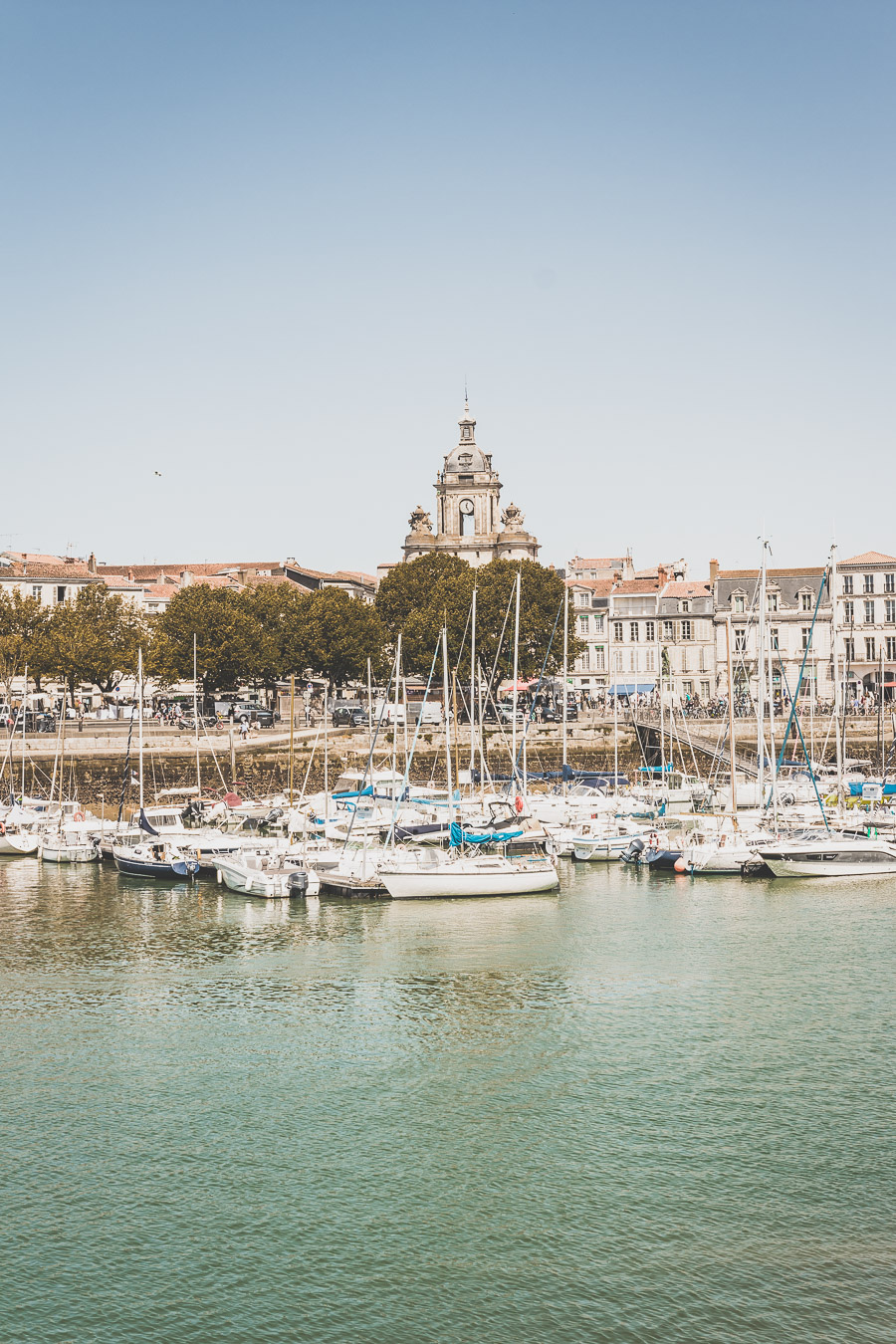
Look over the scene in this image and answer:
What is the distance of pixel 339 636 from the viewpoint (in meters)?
93.6

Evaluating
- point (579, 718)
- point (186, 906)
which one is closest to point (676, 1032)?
point (186, 906)

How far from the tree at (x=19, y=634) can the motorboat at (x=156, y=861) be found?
120 feet

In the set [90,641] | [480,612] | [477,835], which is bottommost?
[477,835]

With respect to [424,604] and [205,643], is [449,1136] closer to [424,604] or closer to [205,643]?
[205,643]

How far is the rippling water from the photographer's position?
1681cm

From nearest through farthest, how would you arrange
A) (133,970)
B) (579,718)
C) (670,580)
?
(133,970) < (579,718) < (670,580)

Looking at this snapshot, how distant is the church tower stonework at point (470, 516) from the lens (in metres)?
120

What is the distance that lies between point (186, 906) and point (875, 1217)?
26.8 metres

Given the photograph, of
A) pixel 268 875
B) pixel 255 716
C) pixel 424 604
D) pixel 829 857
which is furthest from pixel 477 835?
pixel 424 604

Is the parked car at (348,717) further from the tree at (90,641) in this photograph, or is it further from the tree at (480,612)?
the tree at (90,641)

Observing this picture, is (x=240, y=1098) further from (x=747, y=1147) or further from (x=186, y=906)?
(x=186, y=906)

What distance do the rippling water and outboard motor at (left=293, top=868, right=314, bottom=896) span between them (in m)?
4.79

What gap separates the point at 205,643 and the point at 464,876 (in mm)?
48050

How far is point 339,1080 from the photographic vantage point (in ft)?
80.0
